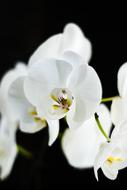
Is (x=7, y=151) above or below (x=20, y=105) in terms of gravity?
below

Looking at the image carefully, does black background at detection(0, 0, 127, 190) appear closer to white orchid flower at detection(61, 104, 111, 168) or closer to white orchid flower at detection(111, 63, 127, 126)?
white orchid flower at detection(61, 104, 111, 168)

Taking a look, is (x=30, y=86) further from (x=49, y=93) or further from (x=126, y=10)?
(x=126, y=10)

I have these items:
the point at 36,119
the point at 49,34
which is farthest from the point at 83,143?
the point at 49,34

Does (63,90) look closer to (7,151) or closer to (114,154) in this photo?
(114,154)

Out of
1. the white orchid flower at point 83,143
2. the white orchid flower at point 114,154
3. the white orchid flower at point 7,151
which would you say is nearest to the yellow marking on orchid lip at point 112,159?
the white orchid flower at point 114,154

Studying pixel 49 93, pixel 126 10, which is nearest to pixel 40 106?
pixel 49 93

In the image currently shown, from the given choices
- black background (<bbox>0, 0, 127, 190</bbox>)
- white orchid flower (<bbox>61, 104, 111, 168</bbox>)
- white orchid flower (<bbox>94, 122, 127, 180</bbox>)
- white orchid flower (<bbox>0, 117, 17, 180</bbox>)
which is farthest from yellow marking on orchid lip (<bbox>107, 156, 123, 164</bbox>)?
black background (<bbox>0, 0, 127, 190</bbox>)
